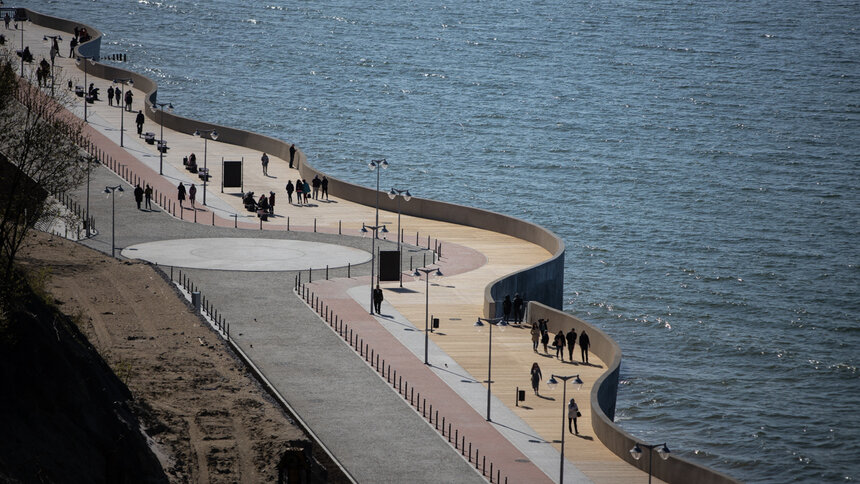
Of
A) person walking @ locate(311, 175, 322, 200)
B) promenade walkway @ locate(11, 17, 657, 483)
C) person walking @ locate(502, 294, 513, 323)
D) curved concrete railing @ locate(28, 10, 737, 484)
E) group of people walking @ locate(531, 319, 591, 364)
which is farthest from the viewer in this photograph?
person walking @ locate(311, 175, 322, 200)

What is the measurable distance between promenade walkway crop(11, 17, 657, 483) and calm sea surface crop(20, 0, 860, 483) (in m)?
7.65

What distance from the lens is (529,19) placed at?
7815 inches

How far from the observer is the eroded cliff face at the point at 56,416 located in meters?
29.0

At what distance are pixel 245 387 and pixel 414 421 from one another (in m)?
5.29

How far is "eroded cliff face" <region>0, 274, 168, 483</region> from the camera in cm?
2898

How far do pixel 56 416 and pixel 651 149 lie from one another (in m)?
87.3

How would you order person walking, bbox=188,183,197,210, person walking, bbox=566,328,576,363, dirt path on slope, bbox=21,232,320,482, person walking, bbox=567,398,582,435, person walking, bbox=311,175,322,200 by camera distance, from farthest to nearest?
person walking, bbox=311,175,322,200
person walking, bbox=188,183,197,210
person walking, bbox=566,328,576,363
person walking, bbox=567,398,582,435
dirt path on slope, bbox=21,232,320,482

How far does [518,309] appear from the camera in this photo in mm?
53188

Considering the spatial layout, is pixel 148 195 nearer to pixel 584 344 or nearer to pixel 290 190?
pixel 290 190

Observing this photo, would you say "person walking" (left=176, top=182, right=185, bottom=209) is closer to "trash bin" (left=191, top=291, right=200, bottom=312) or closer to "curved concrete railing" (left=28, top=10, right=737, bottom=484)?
"curved concrete railing" (left=28, top=10, right=737, bottom=484)

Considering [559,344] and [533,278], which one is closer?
[559,344]

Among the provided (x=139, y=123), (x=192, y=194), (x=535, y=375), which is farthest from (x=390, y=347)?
(x=139, y=123)

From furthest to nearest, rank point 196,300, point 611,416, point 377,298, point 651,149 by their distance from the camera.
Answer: point 651,149, point 377,298, point 196,300, point 611,416

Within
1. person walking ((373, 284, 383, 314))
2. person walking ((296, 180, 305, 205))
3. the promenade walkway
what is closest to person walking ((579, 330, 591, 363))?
the promenade walkway
